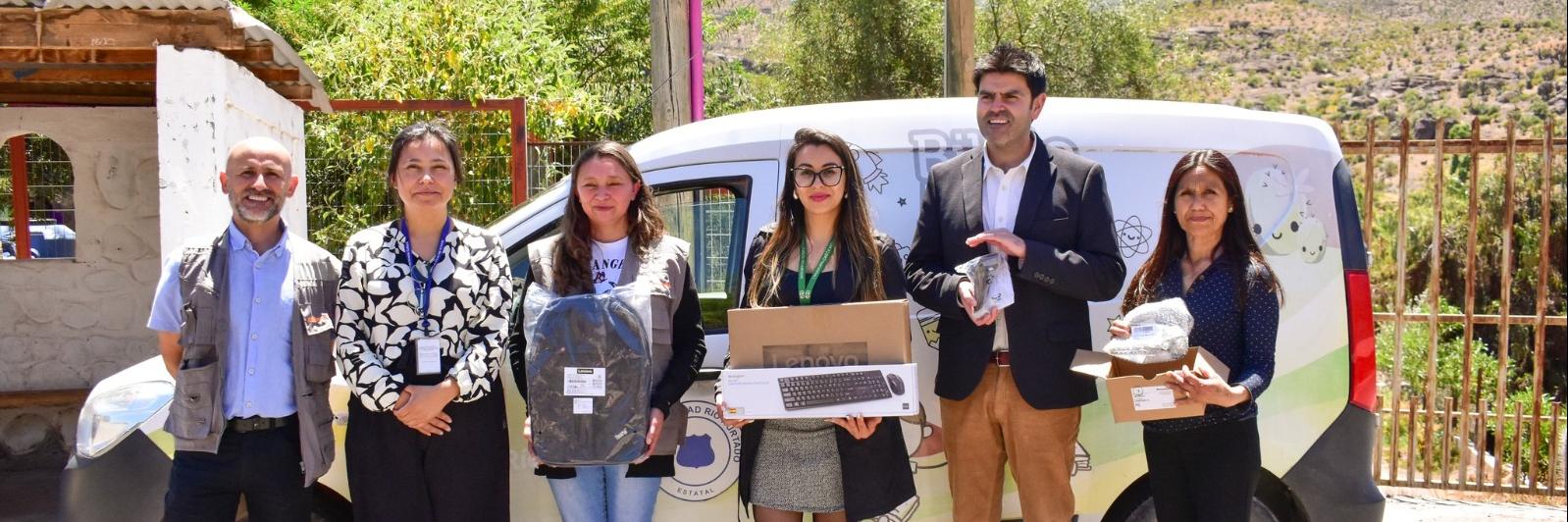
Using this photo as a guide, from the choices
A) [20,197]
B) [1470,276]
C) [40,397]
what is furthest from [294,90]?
[1470,276]

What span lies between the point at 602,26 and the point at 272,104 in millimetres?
8730

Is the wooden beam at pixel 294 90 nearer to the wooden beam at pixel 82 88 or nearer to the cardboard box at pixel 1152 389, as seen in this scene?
the wooden beam at pixel 82 88

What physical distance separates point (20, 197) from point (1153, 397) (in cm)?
793

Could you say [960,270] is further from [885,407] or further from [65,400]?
[65,400]

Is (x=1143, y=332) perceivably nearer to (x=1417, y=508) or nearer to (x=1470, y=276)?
(x=1417, y=508)

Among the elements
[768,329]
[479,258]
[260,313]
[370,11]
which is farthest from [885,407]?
[370,11]

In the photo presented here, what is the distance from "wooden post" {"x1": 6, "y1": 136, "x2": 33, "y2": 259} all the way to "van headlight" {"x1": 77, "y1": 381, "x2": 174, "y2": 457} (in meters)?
5.16

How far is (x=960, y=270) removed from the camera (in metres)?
3.37

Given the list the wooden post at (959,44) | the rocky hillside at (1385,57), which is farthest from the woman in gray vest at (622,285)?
the rocky hillside at (1385,57)

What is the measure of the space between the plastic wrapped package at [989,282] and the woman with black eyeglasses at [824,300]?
0.73 feet

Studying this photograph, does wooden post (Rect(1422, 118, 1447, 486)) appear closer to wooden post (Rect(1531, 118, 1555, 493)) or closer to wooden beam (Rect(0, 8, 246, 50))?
wooden post (Rect(1531, 118, 1555, 493))

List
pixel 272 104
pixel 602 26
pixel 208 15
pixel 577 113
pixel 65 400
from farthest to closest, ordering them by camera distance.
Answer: pixel 602 26 < pixel 577 113 < pixel 65 400 < pixel 272 104 < pixel 208 15

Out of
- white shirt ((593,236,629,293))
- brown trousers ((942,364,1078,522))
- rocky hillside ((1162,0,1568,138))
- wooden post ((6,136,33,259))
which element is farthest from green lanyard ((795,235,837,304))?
rocky hillside ((1162,0,1568,138))

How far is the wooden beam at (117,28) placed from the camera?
17.4 feet
